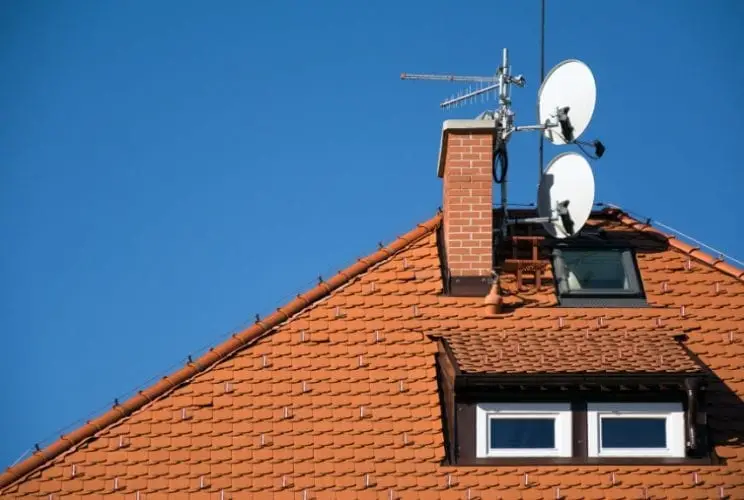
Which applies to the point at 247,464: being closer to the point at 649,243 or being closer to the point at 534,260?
the point at 534,260

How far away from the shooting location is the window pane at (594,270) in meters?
26.7

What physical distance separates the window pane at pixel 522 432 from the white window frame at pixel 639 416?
0.55m

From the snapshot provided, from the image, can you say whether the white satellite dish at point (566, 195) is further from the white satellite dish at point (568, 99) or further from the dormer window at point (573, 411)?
the dormer window at point (573, 411)

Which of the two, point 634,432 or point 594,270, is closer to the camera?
point 634,432

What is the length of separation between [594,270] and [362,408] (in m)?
4.90

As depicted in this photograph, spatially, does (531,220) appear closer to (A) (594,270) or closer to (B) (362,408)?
(A) (594,270)

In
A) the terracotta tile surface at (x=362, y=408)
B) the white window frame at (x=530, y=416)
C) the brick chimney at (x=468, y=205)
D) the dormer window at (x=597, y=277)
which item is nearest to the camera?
the terracotta tile surface at (x=362, y=408)

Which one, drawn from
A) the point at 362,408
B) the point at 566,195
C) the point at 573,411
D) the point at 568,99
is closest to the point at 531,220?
the point at 566,195

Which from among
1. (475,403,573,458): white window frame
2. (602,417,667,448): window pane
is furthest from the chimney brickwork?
(602,417,667,448): window pane

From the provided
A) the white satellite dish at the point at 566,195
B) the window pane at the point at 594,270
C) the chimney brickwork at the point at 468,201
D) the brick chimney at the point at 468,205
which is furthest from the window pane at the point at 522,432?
the white satellite dish at the point at 566,195

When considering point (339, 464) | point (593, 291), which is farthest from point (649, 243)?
point (339, 464)

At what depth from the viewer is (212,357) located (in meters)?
24.7

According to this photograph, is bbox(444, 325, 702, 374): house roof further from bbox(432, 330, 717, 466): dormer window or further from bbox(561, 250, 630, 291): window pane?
bbox(561, 250, 630, 291): window pane

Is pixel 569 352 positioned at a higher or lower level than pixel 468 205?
lower
